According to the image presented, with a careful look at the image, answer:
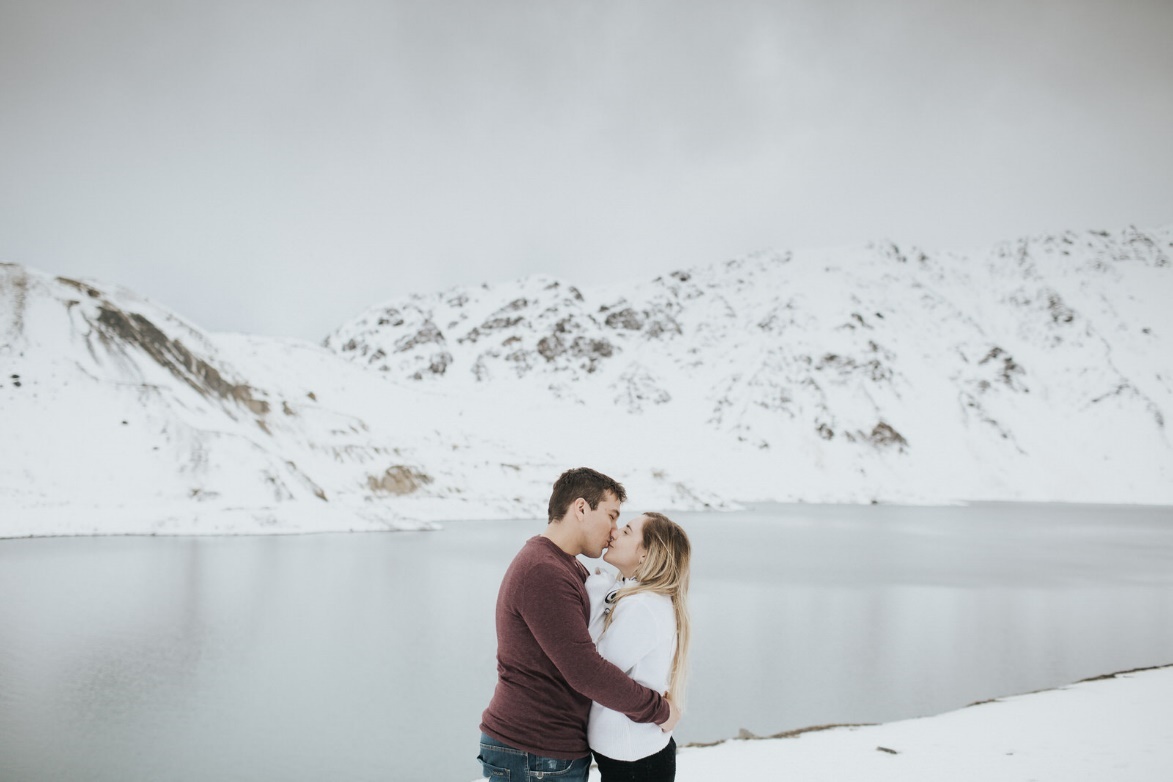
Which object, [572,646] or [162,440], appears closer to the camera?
[572,646]

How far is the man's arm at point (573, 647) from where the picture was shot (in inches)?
111

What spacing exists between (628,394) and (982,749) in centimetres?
11226

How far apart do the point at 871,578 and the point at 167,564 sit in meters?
19.3

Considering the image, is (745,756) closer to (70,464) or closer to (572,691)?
(572,691)

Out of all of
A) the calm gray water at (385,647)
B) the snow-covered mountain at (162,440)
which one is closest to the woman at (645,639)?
the calm gray water at (385,647)

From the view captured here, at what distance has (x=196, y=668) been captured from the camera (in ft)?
34.0

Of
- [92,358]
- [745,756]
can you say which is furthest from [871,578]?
[92,358]

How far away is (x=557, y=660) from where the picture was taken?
Answer: 2.85 meters

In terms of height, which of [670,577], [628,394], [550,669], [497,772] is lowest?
[497,772]

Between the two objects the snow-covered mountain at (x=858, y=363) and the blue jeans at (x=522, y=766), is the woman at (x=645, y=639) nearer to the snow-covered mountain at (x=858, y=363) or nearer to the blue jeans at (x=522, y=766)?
the blue jeans at (x=522, y=766)

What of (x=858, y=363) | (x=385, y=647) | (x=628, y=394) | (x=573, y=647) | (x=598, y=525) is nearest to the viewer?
(x=573, y=647)

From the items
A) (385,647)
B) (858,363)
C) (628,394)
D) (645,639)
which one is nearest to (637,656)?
(645,639)

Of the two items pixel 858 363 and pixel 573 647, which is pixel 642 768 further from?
pixel 858 363

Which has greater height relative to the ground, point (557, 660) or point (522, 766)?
point (557, 660)
